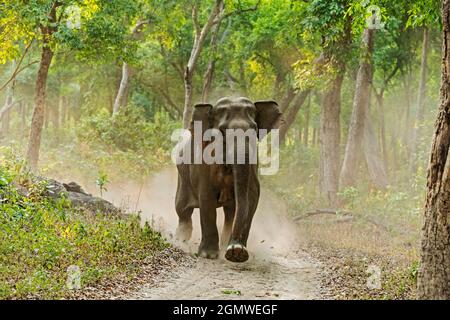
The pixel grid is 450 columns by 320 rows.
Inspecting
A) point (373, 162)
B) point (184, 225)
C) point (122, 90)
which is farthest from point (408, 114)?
point (184, 225)

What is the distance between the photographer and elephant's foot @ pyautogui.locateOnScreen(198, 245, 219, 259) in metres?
12.0

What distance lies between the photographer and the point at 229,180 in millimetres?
12047

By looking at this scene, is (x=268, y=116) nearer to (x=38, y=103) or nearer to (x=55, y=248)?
(x=55, y=248)

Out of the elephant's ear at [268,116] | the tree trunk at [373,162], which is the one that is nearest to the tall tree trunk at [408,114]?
the tree trunk at [373,162]

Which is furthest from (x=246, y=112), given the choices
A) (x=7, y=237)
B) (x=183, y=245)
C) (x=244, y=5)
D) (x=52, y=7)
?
(x=244, y=5)

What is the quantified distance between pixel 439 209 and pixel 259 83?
2749cm

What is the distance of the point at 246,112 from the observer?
1172 centimetres

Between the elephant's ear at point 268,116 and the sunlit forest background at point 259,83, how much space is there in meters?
2.37

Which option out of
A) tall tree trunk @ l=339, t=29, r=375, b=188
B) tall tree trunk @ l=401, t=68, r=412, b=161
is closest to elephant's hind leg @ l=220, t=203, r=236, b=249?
tall tree trunk @ l=339, t=29, r=375, b=188

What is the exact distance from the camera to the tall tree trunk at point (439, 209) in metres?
7.25

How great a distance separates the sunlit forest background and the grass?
2.93m

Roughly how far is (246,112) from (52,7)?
8127 mm
